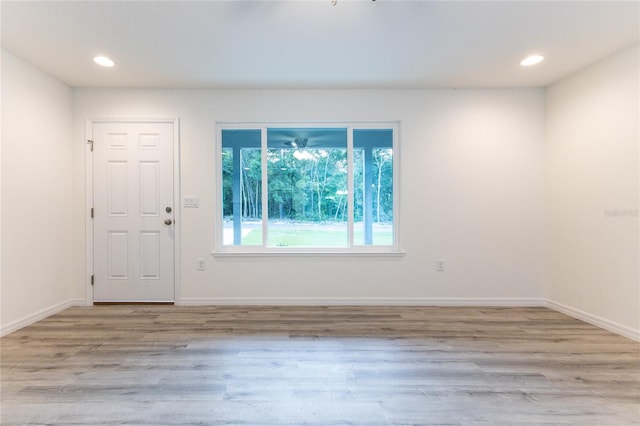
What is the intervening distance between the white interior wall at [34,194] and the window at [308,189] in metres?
1.65

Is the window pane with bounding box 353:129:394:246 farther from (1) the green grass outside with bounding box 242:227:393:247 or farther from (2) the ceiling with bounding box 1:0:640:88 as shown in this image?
(2) the ceiling with bounding box 1:0:640:88

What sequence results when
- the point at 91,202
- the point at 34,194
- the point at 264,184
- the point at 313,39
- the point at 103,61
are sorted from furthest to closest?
the point at 264,184
the point at 91,202
the point at 34,194
the point at 103,61
the point at 313,39

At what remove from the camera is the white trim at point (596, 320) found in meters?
2.64

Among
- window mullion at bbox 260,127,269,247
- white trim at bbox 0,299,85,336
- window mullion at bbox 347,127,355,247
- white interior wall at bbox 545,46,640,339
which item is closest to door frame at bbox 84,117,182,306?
white trim at bbox 0,299,85,336

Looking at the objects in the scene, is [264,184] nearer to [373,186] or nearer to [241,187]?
[241,187]

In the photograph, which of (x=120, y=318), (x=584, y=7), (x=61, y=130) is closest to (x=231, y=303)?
(x=120, y=318)

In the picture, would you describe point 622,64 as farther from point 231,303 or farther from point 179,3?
point 231,303

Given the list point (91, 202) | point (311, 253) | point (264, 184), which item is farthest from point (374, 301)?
point (91, 202)

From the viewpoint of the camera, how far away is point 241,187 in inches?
145

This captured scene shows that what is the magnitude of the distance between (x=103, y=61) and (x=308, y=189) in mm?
2280

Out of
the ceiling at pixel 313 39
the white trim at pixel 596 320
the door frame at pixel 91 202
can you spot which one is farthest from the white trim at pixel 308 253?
the ceiling at pixel 313 39

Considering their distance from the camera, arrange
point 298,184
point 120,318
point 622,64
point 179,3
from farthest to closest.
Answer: point 298,184 < point 120,318 < point 622,64 < point 179,3

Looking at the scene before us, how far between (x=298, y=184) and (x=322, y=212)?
1.41 feet

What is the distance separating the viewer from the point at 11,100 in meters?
2.79
